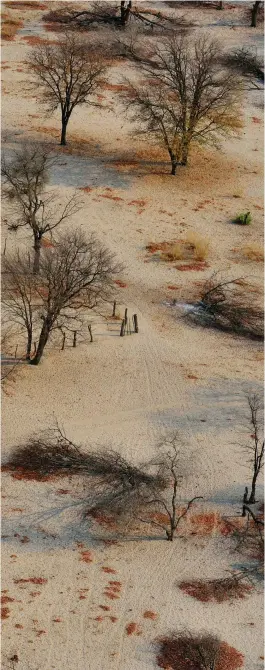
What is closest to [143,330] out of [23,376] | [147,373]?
[147,373]

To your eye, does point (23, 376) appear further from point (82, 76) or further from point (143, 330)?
point (82, 76)

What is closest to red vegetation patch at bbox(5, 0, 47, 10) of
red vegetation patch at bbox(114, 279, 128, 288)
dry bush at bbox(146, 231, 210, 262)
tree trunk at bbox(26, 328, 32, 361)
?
dry bush at bbox(146, 231, 210, 262)

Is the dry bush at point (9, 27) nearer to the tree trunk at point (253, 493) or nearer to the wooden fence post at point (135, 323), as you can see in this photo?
the wooden fence post at point (135, 323)

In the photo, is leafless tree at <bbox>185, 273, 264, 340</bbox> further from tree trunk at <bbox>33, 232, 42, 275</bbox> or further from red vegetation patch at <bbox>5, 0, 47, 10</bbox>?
red vegetation patch at <bbox>5, 0, 47, 10</bbox>

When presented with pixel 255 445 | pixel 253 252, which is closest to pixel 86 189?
pixel 253 252

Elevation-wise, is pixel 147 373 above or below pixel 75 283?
below
